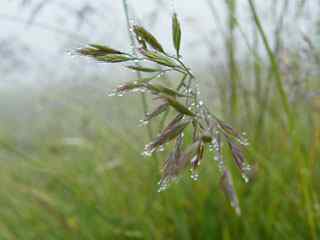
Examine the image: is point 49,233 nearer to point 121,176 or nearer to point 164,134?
point 121,176

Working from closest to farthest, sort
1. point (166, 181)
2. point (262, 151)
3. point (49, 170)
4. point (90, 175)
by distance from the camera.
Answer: point (166, 181)
point (49, 170)
point (262, 151)
point (90, 175)

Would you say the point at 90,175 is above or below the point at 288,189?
above

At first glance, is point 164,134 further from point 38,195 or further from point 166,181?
point 38,195

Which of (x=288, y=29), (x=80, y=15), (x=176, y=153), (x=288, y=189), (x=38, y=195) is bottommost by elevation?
(x=288, y=189)

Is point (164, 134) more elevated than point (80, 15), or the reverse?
point (80, 15)

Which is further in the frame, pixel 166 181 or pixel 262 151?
pixel 262 151

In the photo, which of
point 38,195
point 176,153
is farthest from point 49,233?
point 176,153

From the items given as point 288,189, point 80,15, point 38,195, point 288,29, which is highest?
point 80,15

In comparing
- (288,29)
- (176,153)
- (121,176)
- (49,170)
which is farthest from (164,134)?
(121,176)

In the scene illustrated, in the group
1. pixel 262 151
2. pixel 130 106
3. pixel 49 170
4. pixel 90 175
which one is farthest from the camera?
pixel 130 106
